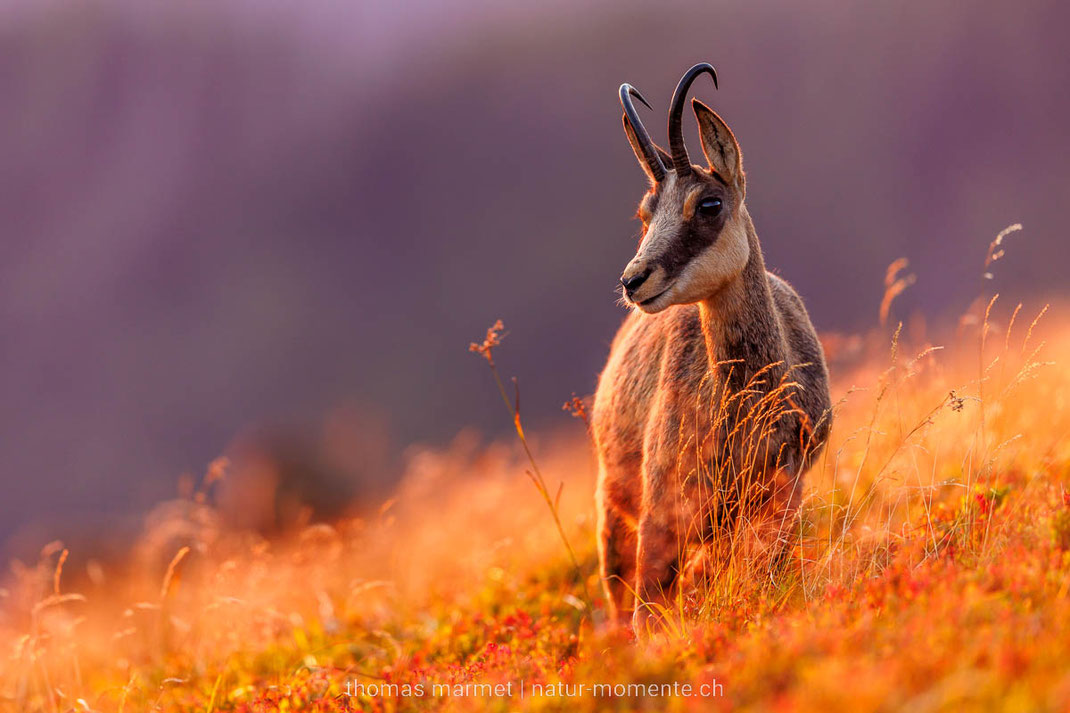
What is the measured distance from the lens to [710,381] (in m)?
4.86

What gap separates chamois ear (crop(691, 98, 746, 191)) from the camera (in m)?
4.69

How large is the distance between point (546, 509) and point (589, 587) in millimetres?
3071

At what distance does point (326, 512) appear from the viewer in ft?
54.0

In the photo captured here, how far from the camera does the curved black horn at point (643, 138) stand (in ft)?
16.1

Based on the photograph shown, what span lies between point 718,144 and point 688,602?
259 centimetres

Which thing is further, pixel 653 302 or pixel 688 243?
pixel 688 243

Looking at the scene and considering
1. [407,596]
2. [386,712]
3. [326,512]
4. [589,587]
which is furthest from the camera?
[326,512]

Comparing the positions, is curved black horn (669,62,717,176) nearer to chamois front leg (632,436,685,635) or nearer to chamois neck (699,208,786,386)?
chamois neck (699,208,786,386)

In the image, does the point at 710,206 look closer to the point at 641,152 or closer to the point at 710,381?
the point at 641,152

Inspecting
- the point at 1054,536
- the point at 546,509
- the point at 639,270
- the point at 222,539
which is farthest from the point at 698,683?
the point at 222,539

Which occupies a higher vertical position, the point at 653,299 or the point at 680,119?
the point at 680,119

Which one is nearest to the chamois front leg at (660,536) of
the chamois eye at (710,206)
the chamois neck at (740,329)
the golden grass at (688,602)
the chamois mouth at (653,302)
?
the golden grass at (688,602)

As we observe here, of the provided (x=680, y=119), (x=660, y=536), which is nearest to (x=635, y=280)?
(x=680, y=119)

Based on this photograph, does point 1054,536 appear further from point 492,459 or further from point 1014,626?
point 492,459
